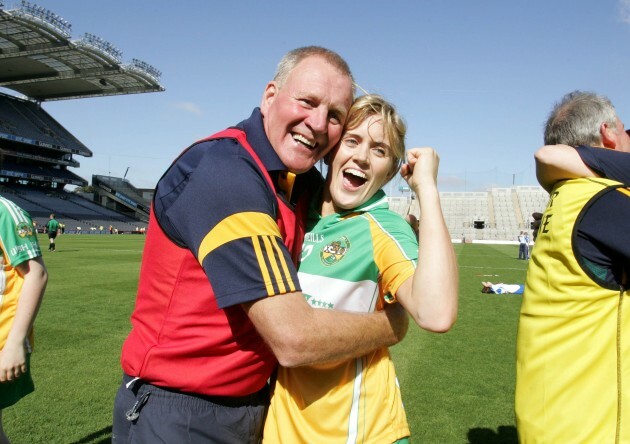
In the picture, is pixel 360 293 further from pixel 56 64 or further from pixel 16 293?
pixel 56 64

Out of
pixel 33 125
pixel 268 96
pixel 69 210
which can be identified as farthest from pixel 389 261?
pixel 33 125

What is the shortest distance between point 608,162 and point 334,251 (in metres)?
1.24

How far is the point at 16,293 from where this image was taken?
3232 mm

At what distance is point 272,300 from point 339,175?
902 millimetres

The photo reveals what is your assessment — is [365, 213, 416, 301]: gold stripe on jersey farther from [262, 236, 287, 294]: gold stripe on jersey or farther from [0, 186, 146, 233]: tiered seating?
[0, 186, 146, 233]: tiered seating

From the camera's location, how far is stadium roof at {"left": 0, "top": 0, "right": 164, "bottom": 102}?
1548 inches

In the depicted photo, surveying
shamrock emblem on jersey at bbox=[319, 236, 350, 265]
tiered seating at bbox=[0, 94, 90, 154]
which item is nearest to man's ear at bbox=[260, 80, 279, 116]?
shamrock emblem on jersey at bbox=[319, 236, 350, 265]

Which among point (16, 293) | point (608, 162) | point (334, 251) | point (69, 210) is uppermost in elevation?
point (608, 162)

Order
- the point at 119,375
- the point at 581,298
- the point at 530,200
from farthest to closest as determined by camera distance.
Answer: the point at 530,200, the point at 119,375, the point at 581,298

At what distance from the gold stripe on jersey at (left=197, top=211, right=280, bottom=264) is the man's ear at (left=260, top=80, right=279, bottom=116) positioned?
0.69 meters

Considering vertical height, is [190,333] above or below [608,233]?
below

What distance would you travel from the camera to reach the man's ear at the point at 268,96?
220cm

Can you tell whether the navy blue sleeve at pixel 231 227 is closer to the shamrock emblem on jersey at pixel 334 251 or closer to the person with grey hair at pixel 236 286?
the person with grey hair at pixel 236 286

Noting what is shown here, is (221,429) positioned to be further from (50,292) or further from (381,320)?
(50,292)
